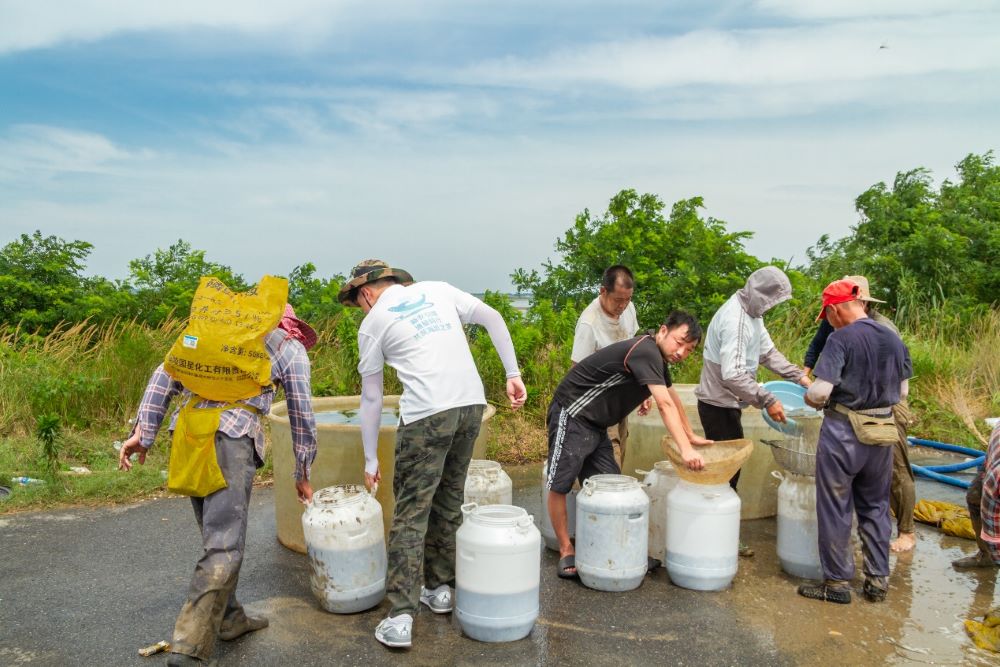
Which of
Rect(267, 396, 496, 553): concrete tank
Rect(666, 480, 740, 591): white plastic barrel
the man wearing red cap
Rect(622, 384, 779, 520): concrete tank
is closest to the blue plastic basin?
Rect(622, 384, 779, 520): concrete tank

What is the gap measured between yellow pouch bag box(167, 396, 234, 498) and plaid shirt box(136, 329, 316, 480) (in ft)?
0.19

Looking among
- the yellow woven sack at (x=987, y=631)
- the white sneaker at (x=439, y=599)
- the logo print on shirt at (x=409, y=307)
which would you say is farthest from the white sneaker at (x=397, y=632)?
A: the yellow woven sack at (x=987, y=631)

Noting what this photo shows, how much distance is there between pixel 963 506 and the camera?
637 centimetres

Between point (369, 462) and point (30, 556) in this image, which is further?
point (30, 556)

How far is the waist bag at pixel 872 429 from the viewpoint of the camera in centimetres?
438

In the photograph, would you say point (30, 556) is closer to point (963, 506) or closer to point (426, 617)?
point (426, 617)

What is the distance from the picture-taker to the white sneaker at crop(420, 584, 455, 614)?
14.3 feet

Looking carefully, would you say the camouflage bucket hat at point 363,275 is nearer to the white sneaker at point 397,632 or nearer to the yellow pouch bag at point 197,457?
the yellow pouch bag at point 197,457

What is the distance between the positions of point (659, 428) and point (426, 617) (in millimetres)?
2285

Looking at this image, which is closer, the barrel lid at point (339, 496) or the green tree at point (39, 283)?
the barrel lid at point (339, 496)

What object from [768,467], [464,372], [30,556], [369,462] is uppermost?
[464,372]

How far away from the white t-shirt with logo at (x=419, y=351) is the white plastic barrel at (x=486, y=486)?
0.89 metres

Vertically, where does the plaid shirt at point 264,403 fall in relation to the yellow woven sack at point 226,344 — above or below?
below

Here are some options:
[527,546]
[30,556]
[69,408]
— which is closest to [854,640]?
[527,546]
